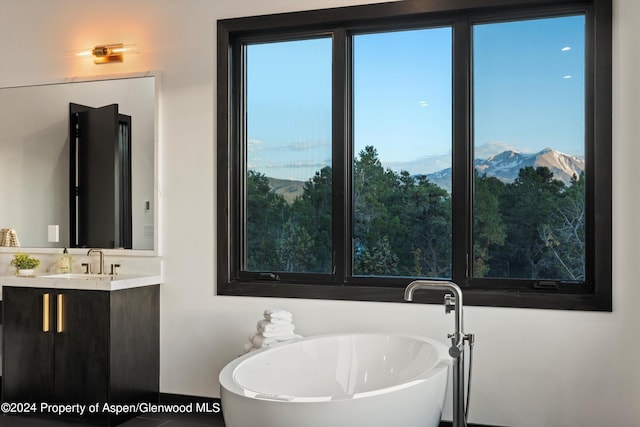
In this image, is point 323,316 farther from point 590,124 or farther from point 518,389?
point 590,124

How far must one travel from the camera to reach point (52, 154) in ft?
14.0

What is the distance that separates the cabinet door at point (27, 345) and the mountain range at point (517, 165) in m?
2.38

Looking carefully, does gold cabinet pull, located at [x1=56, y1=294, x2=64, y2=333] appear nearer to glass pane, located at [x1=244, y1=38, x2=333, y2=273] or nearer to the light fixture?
glass pane, located at [x1=244, y1=38, x2=333, y2=273]

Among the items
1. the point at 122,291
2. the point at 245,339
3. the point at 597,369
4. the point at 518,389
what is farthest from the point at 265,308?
the point at 597,369

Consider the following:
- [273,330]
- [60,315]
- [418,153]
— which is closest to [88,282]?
[60,315]

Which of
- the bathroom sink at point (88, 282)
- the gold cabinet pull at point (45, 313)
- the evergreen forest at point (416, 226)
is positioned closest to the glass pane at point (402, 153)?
the evergreen forest at point (416, 226)

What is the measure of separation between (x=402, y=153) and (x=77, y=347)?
7.13 ft

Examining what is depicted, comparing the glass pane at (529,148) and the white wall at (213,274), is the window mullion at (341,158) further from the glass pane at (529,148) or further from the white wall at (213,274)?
the glass pane at (529,148)

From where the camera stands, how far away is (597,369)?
10.3 ft

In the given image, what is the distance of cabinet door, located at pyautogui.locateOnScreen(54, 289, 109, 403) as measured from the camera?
3.47 meters

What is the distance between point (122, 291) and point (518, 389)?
227 centimetres

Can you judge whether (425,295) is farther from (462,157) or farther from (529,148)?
(529,148)

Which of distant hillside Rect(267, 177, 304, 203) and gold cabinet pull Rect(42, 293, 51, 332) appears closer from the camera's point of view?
gold cabinet pull Rect(42, 293, 51, 332)

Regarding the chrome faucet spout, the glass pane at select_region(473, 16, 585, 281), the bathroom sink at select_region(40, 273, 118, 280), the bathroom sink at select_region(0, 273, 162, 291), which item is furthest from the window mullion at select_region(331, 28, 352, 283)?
the bathroom sink at select_region(40, 273, 118, 280)
